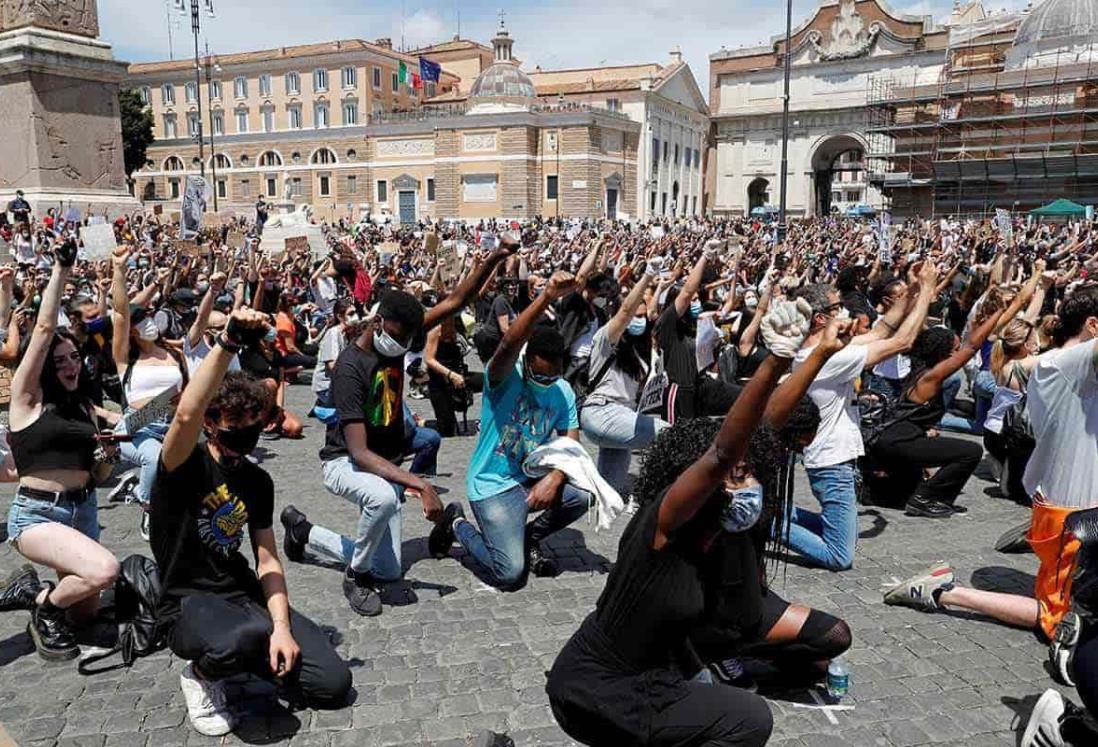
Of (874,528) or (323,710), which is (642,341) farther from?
(323,710)

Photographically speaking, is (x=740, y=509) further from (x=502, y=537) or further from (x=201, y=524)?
(x=502, y=537)

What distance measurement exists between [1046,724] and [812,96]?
7834cm

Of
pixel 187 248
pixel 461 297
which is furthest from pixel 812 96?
pixel 461 297

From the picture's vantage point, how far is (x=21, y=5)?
72.6 feet

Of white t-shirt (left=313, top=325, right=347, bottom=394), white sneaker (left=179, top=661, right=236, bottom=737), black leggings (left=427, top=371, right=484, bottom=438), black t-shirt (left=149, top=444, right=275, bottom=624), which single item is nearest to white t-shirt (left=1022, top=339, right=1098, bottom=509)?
black t-shirt (left=149, top=444, right=275, bottom=624)

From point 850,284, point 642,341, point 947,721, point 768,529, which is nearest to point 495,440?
point 642,341

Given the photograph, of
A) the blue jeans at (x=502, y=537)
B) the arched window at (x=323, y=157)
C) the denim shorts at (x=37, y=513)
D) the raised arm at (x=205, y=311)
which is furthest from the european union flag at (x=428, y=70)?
the denim shorts at (x=37, y=513)

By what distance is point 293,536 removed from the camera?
5434 millimetres

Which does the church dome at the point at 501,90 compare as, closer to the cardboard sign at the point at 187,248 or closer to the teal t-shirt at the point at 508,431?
the cardboard sign at the point at 187,248

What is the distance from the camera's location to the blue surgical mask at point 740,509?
2.73 metres

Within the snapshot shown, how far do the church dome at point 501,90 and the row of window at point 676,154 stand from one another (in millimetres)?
12210

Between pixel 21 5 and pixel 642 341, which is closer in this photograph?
pixel 642 341

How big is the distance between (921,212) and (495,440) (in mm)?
53259

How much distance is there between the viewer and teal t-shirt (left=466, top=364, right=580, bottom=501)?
17.0ft
